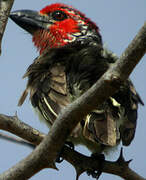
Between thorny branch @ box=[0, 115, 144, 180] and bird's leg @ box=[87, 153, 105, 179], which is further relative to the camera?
bird's leg @ box=[87, 153, 105, 179]

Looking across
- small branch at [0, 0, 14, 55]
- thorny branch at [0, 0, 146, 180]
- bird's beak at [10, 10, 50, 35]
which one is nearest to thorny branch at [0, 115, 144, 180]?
thorny branch at [0, 0, 146, 180]

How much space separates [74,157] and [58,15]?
1.96 metres

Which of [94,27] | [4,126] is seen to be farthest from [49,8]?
[4,126]

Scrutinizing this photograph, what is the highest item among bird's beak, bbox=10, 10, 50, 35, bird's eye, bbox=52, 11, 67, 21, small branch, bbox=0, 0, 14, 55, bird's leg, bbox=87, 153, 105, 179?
small branch, bbox=0, 0, 14, 55

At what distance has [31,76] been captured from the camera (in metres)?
3.31

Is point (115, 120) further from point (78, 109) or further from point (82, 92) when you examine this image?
point (78, 109)

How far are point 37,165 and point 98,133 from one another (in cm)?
62

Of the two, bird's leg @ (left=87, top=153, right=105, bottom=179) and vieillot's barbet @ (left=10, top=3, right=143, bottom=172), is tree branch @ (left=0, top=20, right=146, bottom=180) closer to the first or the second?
vieillot's barbet @ (left=10, top=3, right=143, bottom=172)

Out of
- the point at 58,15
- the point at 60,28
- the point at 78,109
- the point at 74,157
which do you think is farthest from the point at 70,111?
the point at 58,15

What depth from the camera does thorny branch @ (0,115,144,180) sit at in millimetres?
2371

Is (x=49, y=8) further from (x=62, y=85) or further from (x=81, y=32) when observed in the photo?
(x=62, y=85)

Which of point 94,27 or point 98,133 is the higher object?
point 94,27

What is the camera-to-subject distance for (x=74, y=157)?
284 centimetres

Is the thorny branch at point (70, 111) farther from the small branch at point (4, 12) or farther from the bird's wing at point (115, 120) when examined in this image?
the bird's wing at point (115, 120)
